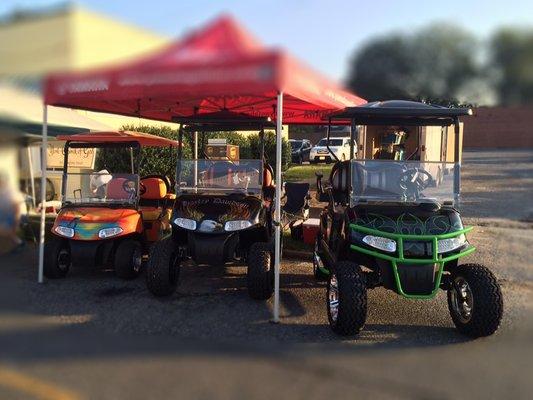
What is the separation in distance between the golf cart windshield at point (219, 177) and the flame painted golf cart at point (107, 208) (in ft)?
2.63

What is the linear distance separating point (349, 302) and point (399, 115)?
1823 millimetres

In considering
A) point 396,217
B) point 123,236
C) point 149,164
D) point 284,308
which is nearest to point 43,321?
point 123,236

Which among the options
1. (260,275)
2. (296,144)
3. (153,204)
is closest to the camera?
(260,275)

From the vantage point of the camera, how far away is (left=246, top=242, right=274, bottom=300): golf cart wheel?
507 centimetres

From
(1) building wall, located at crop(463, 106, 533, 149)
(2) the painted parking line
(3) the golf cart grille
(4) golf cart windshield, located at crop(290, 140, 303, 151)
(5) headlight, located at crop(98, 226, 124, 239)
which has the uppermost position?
(4) golf cart windshield, located at crop(290, 140, 303, 151)

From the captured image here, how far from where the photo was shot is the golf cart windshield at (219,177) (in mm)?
6258

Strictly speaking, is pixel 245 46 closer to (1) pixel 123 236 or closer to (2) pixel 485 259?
(1) pixel 123 236

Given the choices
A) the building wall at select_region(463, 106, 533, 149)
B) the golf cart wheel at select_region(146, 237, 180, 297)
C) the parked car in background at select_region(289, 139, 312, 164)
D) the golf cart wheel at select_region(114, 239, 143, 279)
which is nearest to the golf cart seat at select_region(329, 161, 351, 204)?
the golf cart wheel at select_region(146, 237, 180, 297)

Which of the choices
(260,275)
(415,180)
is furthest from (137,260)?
(415,180)

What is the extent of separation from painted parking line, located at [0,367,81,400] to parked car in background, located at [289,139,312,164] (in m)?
22.9

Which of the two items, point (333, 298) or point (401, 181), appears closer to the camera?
point (333, 298)

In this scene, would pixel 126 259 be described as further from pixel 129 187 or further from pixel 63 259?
pixel 129 187

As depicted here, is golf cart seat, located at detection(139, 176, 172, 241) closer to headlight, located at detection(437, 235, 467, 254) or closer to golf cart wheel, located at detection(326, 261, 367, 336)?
golf cart wheel, located at detection(326, 261, 367, 336)

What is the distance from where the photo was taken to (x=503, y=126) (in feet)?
8.38
